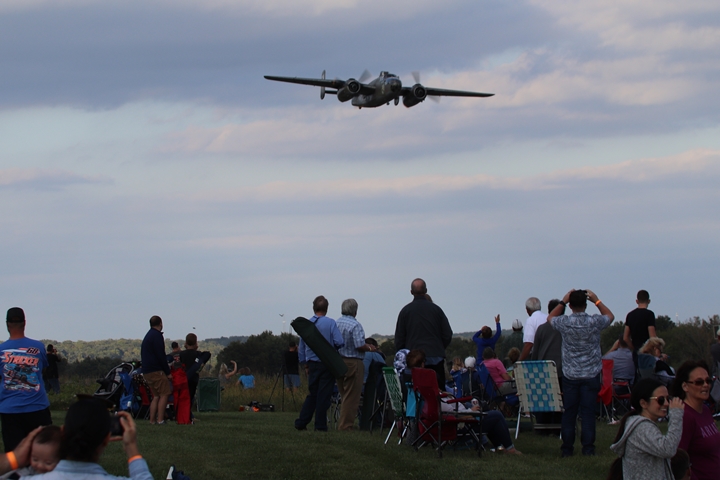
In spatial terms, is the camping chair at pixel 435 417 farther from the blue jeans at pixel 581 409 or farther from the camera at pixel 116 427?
the camera at pixel 116 427

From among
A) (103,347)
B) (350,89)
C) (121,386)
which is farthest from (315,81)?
(103,347)

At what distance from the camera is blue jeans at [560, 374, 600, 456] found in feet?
29.6

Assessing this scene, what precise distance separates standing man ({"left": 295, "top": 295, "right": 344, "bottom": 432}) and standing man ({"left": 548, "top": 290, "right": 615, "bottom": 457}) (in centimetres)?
363

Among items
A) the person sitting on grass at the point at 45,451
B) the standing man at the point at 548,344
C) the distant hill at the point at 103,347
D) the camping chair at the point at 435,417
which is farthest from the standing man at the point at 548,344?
the distant hill at the point at 103,347

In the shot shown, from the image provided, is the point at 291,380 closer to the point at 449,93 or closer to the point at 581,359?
the point at 581,359

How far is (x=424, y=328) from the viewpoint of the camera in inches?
432

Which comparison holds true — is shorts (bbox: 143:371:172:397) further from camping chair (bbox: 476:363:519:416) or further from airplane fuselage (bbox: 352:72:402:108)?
airplane fuselage (bbox: 352:72:402:108)

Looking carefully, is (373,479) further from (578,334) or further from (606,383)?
(606,383)

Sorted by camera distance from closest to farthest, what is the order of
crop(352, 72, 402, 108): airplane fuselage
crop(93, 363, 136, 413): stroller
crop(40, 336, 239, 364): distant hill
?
crop(93, 363, 136, 413): stroller
crop(352, 72, 402, 108): airplane fuselage
crop(40, 336, 239, 364): distant hill

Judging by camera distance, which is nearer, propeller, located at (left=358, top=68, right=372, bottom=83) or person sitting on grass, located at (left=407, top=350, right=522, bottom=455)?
person sitting on grass, located at (left=407, top=350, right=522, bottom=455)

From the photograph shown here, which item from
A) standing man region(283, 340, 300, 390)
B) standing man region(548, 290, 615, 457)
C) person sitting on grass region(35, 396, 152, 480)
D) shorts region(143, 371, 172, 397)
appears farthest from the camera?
standing man region(283, 340, 300, 390)

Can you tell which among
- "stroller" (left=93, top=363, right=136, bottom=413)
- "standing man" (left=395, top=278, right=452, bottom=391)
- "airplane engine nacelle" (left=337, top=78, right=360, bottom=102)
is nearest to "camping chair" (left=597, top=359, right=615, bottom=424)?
"standing man" (left=395, top=278, right=452, bottom=391)

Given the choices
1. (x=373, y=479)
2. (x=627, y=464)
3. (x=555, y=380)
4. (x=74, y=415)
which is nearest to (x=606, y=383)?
(x=555, y=380)

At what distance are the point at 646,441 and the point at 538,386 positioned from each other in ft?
18.5
